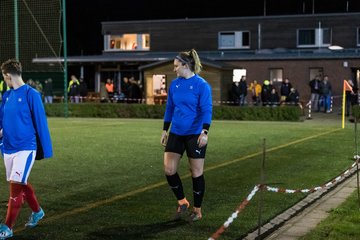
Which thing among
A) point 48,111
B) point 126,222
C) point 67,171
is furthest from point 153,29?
point 126,222

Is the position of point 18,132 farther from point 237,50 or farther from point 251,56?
point 237,50

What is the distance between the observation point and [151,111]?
2928cm

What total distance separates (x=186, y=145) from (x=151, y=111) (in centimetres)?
2237

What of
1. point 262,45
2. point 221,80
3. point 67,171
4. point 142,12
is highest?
point 142,12

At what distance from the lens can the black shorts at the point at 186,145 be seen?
6898 mm

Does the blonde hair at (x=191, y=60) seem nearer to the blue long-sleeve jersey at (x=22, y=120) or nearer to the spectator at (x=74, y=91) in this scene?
the blue long-sleeve jersey at (x=22, y=120)

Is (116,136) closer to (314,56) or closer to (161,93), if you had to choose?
(161,93)

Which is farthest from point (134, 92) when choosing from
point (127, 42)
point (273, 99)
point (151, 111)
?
point (127, 42)

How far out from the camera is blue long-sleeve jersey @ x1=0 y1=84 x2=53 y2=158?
20.8 feet

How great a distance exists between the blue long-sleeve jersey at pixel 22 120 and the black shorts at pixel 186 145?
1445mm

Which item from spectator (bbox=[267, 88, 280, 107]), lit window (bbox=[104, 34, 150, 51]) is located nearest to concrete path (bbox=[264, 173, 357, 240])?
spectator (bbox=[267, 88, 280, 107])

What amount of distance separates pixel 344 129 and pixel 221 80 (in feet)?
35.7

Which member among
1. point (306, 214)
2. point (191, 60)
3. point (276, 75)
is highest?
point (276, 75)

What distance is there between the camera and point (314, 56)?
A: 35812 mm
